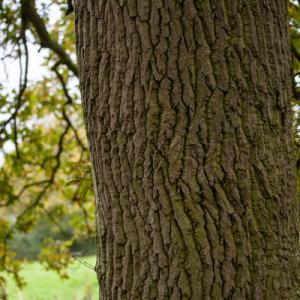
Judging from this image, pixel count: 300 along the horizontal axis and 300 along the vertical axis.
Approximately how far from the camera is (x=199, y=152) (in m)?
1.86

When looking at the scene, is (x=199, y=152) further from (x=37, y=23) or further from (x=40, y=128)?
(x=40, y=128)

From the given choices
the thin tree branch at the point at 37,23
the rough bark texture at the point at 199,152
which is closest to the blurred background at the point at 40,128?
the thin tree branch at the point at 37,23

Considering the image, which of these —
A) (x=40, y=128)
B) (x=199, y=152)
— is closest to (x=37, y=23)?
(x=40, y=128)

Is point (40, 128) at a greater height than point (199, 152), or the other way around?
Result: point (40, 128)

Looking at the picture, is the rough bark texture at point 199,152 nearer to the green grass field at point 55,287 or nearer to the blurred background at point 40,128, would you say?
the blurred background at point 40,128

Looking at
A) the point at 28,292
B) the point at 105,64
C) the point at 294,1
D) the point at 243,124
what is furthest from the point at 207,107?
the point at 28,292

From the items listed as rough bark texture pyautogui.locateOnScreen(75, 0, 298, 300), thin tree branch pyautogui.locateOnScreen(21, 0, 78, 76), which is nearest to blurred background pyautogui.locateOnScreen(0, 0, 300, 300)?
thin tree branch pyautogui.locateOnScreen(21, 0, 78, 76)

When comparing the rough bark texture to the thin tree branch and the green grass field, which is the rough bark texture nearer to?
the thin tree branch

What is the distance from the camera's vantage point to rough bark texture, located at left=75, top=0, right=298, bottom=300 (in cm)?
184

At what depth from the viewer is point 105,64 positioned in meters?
1.98

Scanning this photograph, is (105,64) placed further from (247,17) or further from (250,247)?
(250,247)

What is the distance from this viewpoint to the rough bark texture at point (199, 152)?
6.05 ft

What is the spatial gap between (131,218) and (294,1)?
3.96 m

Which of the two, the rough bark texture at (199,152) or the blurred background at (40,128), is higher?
the blurred background at (40,128)
